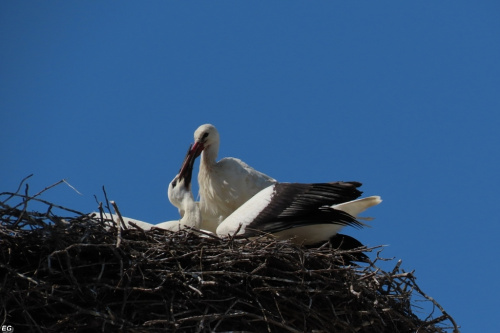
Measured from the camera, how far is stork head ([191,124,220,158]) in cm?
729

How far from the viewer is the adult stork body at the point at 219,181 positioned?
7113mm

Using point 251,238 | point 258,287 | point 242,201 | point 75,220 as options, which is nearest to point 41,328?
point 75,220

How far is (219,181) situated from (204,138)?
0.36 meters

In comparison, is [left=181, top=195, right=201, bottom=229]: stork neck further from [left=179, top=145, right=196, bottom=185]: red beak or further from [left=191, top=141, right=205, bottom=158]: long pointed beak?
[left=191, top=141, right=205, bottom=158]: long pointed beak

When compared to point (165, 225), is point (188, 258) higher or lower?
lower

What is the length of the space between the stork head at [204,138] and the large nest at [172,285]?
184 cm

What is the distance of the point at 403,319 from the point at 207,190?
7.26 ft

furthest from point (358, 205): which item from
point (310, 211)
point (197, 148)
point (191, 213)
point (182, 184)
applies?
point (197, 148)

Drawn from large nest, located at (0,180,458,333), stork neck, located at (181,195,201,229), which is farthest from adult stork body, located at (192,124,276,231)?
large nest, located at (0,180,458,333)

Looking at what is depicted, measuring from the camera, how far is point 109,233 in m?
5.20

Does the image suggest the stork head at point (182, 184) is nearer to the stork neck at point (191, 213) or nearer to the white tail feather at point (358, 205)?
the stork neck at point (191, 213)

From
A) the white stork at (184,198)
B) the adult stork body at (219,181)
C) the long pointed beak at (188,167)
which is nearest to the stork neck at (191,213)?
the white stork at (184,198)

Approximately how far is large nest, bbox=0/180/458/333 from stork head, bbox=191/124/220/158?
184 cm

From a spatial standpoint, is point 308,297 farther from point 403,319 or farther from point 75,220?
point 75,220
